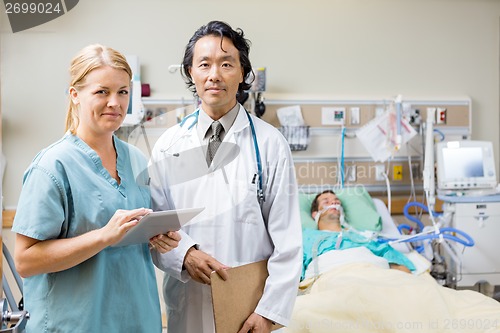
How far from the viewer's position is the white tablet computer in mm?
1107

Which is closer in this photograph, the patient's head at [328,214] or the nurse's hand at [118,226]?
the nurse's hand at [118,226]

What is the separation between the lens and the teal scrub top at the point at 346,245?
2.80 m

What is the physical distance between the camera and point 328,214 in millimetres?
3172

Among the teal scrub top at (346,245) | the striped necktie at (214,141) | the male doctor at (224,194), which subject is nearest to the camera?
the male doctor at (224,194)

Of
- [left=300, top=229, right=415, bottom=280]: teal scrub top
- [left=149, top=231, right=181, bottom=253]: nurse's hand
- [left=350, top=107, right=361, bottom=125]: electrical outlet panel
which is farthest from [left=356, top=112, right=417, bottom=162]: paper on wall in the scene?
[left=149, top=231, right=181, bottom=253]: nurse's hand

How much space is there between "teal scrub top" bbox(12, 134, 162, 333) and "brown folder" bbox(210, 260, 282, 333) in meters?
0.18

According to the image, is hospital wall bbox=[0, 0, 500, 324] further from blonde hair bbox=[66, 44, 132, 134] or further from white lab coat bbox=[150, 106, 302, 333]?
blonde hair bbox=[66, 44, 132, 134]

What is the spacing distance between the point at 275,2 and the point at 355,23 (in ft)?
1.99

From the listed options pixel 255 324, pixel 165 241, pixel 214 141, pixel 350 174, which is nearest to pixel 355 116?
pixel 350 174

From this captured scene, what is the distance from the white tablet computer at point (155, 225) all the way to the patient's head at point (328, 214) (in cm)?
201

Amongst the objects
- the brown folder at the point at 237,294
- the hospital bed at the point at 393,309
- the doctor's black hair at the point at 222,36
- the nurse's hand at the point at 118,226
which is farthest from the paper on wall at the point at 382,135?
the nurse's hand at the point at 118,226

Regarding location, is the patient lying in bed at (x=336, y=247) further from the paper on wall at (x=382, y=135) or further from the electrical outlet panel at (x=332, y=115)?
the electrical outlet panel at (x=332, y=115)

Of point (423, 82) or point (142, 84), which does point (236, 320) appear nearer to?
point (142, 84)

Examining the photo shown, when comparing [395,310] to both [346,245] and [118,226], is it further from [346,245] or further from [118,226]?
[118,226]
